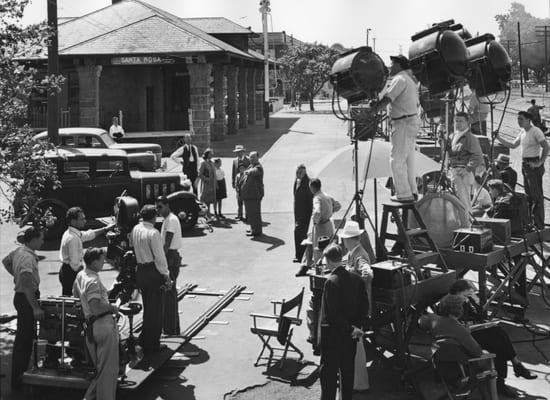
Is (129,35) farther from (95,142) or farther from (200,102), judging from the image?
(95,142)

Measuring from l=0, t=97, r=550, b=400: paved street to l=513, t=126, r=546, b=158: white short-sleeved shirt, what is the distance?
4143 millimetres

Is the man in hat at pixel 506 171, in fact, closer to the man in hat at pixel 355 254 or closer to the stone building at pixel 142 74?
the man in hat at pixel 355 254

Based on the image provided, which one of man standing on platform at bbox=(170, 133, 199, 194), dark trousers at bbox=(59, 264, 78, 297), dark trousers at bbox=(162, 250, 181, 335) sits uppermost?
man standing on platform at bbox=(170, 133, 199, 194)

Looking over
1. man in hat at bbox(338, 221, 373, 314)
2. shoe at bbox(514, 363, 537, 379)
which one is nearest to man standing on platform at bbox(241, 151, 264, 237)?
man in hat at bbox(338, 221, 373, 314)

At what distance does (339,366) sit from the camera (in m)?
7.56

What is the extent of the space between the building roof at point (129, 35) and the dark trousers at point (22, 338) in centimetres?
2225

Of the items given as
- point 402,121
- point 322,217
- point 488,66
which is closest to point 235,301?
point 322,217

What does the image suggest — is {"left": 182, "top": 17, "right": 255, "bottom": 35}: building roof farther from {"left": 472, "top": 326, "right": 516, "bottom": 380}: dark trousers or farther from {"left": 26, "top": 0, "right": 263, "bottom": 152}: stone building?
{"left": 472, "top": 326, "right": 516, "bottom": 380}: dark trousers

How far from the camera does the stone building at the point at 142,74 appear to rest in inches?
1185

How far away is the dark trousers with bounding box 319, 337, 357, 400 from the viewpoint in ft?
24.7

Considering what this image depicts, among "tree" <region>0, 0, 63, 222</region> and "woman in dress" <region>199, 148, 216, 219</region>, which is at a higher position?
"tree" <region>0, 0, 63, 222</region>

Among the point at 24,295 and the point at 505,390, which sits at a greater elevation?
the point at 24,295

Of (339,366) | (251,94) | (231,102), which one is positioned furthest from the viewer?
(251,94)

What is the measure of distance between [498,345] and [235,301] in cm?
483
